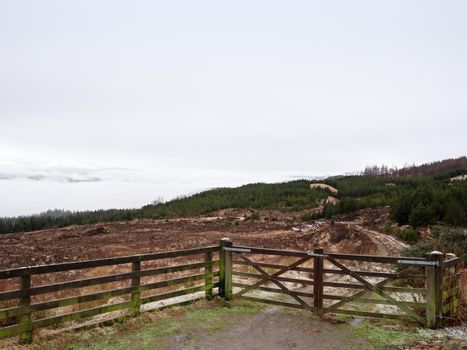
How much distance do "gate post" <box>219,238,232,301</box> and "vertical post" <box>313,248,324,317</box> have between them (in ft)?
7.16

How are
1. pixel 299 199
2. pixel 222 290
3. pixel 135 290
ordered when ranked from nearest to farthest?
pixel 135 290
pixel 222 290
pixel 299 199

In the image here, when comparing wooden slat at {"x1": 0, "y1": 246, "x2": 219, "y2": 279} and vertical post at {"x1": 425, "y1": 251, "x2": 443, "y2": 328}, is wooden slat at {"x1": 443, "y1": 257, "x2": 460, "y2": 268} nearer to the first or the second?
vertical post at {"x1": 425, "y1": 251, "x2": 443, "y2": 328}

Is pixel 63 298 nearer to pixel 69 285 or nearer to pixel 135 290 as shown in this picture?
pixel 69 285

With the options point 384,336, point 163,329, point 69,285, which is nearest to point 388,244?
point 384,336

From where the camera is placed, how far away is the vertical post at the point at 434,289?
822 cm

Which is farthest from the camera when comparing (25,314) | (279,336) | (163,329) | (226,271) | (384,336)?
(226,271)

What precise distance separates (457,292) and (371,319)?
6.45ft

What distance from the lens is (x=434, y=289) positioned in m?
8.22

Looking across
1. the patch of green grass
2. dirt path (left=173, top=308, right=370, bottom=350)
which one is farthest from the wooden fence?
dirt path (left=173, top=308, right=370, bottom=350)

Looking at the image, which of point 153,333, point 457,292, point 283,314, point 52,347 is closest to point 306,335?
point 283,314

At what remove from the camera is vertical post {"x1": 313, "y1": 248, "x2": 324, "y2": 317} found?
8.99m

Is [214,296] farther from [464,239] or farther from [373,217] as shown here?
[373,217]

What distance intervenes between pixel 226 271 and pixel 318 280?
2.37 m

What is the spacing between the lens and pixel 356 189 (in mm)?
82188
